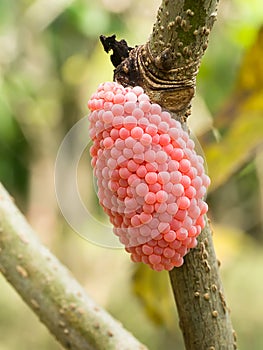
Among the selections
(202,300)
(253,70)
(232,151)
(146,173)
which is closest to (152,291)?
(232,151)

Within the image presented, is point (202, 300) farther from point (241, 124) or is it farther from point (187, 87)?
point (241, 124)

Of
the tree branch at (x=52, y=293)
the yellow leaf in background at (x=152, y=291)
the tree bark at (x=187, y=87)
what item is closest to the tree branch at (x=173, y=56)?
the tree bark at (x=187, y=87)

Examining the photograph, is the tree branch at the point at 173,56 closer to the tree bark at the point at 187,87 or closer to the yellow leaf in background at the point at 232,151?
the tree bark at the point at 187,87

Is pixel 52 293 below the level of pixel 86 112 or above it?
below

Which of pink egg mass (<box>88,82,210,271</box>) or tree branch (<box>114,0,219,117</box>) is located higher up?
tree branch (<box>114,0,219,117</box>)

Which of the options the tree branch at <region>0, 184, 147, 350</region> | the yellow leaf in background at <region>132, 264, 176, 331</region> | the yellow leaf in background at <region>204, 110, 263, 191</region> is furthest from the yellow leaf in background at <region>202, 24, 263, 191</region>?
the tree branch at <region>0, 184, 147, 350</region>

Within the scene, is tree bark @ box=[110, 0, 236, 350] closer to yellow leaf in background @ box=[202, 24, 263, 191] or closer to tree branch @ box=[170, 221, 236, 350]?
tree branch @ box=[170, 221, 236, 350]

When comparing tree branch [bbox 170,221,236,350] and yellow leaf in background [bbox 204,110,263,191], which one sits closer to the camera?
tree branch [bbox 170,221,236,350]
